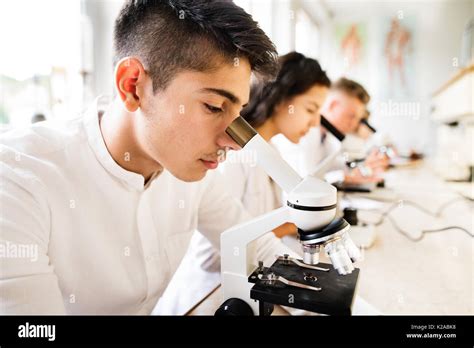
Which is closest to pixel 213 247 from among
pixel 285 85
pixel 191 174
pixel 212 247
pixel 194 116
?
pixel 212 247

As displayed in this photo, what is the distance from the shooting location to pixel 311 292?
450mm

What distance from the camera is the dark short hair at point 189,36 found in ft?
1.61

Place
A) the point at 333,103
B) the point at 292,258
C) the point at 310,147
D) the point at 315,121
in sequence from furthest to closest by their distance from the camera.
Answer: the point at 333,103, the point at 310,147, the point at 315,121, the point at 292,258

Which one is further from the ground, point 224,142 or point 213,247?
point 224,142

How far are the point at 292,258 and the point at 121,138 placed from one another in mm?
389

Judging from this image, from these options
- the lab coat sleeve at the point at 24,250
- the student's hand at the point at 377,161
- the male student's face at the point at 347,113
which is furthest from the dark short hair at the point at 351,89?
the lab coat sleeve at the point at 24,250

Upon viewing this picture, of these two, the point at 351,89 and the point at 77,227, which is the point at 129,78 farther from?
the point at 351,89

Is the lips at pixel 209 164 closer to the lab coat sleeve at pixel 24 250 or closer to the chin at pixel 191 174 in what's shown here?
the chin at pixel 191 174

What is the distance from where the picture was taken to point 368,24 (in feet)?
2.13

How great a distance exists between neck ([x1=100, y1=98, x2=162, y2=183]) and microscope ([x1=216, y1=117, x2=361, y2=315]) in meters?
0.25

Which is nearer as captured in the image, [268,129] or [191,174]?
[191,174]

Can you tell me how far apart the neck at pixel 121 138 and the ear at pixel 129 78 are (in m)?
0.07
